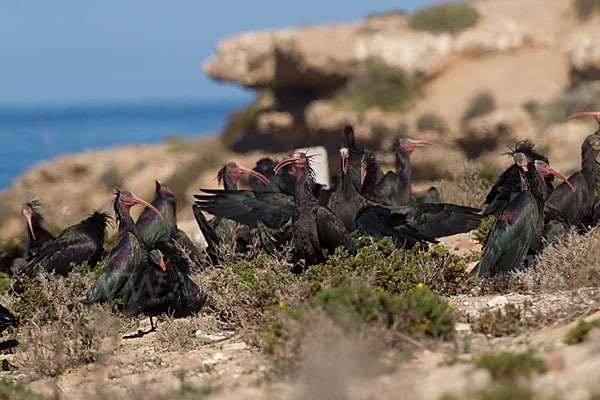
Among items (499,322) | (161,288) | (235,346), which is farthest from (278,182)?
(499,322)

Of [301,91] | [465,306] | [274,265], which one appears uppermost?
[301,91]

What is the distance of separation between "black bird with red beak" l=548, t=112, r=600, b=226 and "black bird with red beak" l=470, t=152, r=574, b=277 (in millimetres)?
999

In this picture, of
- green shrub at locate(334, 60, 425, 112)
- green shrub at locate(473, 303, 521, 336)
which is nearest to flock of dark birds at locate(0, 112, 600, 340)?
green shrub at locate(473, 303, 521, 336)

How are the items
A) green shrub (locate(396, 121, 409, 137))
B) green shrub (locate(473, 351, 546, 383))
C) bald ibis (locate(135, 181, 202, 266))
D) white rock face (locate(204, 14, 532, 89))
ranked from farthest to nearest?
white rock face (locate(204, 14, 532, 89))
green shrub (locate(396, 121, 409, 137))
bald ibis (locate(135, 181, 202, 266))
green shrub (locate(473, 351, 546, 383))

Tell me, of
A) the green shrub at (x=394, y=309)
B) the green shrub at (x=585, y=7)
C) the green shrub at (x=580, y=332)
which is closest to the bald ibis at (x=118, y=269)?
the green shrub at (x=394, y=309)

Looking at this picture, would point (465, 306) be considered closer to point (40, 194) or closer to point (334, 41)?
point (334, 41)

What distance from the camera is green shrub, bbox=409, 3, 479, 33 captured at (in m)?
27.9

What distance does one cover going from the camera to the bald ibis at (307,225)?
7.79 metres

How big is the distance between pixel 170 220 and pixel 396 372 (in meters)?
5.38

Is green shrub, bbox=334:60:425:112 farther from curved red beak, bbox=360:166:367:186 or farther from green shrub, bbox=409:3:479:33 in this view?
curved red beak, bbox=360:166:367:186

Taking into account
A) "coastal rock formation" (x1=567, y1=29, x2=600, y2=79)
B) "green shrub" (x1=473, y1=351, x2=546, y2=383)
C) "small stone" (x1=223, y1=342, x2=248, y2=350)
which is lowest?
"small stone" (x1=223, y1=342, x2=248, y2=350)

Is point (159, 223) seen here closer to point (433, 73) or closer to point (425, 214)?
point (425, 214)

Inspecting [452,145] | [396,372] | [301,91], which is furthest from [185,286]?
[301,91]

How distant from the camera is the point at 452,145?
25.3m
